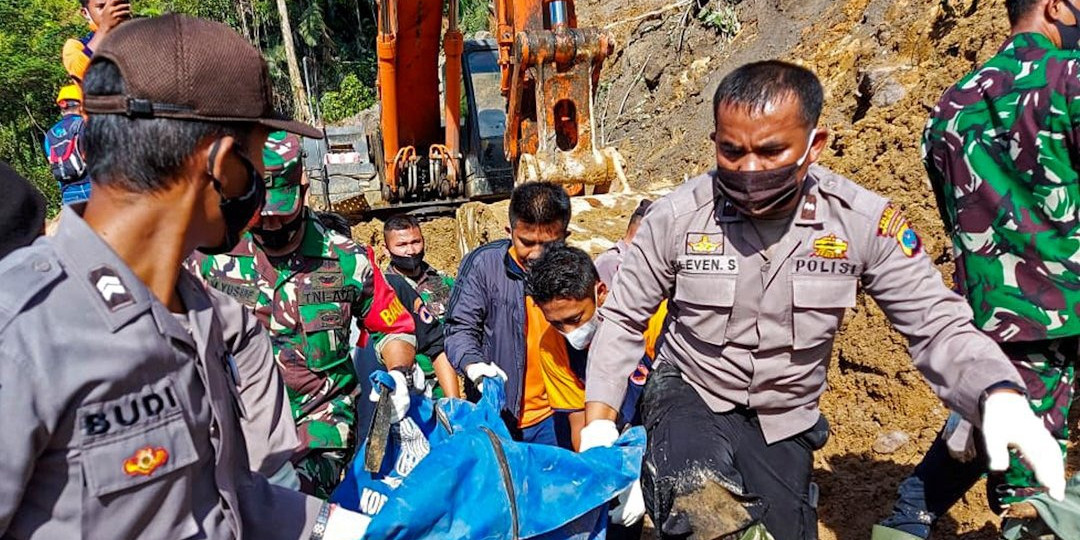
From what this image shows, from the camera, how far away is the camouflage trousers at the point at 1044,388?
8.29 feet

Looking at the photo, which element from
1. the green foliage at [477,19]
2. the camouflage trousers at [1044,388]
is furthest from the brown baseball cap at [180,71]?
the green foliage at [477,19]

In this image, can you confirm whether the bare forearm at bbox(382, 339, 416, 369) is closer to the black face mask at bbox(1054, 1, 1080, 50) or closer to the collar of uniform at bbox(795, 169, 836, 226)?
the collar of uniform at bbox(795, 169, 836, 226)

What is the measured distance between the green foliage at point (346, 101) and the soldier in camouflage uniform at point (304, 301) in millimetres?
23660

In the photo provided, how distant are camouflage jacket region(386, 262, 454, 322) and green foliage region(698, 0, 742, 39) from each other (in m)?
9.43

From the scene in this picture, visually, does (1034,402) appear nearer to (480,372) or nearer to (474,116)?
(480,372)

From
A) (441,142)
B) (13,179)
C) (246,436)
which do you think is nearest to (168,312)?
(246,436)

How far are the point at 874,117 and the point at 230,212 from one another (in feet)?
20.0

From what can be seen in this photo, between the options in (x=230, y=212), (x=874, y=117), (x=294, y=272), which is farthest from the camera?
(x=874, y=117)

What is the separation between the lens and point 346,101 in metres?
26.0

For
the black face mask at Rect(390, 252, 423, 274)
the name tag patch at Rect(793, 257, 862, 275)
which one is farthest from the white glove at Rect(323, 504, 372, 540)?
the black face mask at Rect(390, 252, 423, 274)

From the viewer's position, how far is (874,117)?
6473mm

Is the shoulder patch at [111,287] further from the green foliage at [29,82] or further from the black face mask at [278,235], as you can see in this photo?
the green foliage at [29,82]

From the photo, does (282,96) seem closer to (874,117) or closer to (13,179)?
(874,117)

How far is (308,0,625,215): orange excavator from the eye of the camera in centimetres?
662
